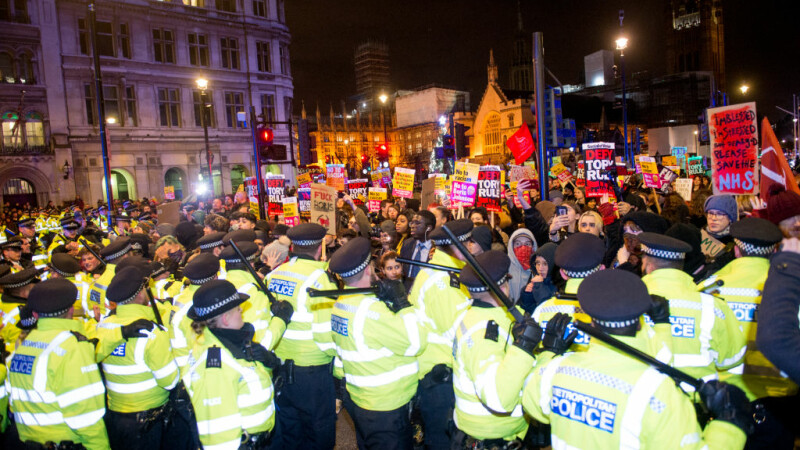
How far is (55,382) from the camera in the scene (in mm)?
3643

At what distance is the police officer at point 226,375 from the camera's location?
3125mm

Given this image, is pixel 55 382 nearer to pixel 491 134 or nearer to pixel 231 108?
pixel 231 108

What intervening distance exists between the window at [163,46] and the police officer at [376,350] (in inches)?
1480

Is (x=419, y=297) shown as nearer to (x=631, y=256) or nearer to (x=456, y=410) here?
(x=456, y=410)

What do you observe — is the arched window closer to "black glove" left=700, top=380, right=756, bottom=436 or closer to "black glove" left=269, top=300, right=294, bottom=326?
"black glove" left=269, top=300, right=294, bottom=326

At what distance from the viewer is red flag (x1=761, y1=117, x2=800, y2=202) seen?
5223 millimetres

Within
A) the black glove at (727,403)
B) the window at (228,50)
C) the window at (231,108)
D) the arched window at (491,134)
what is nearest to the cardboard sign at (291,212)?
the black glove at (727,403)

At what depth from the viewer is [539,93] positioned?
7.12 m

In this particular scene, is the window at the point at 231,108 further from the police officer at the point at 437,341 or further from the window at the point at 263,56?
the police officer at the point at 437,341

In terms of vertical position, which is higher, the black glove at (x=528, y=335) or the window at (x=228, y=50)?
the window at (x=228, y=50)

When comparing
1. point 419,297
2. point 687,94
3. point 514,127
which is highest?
point 687,94

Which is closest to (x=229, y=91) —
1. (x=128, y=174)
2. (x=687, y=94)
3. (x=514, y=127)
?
(x=128, y=174)

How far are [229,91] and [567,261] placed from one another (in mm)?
39254

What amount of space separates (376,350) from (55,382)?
2421 millimetres
